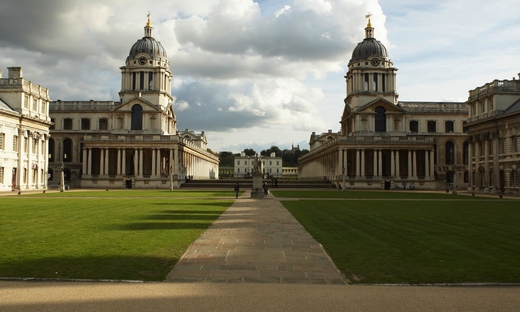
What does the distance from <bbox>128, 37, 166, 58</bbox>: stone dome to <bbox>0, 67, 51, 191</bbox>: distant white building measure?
29.4 metres

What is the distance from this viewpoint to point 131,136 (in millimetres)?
88875

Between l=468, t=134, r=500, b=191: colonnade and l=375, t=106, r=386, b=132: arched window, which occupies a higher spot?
l=375, t=106, r=386, b=132: arched window

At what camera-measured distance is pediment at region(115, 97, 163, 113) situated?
308 ft

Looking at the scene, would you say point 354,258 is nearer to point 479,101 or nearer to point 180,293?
point 180,293

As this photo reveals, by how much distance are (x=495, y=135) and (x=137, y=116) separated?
213 ft

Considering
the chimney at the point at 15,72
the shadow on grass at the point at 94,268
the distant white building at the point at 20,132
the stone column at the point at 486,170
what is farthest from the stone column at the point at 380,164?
the shadow on grass at the point at 94,268

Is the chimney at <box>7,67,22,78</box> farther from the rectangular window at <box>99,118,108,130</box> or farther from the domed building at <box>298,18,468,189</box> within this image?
the domed building at <box>298,18,468,189</box>

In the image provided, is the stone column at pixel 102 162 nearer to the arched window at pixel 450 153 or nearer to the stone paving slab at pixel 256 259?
the arched window at pixel 450 153

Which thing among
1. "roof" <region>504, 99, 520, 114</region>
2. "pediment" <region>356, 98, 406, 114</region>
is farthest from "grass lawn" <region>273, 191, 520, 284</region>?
"pediment" <region>356, 98, 406, 114</region>

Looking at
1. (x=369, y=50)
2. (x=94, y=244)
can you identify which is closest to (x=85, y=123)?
(x=369, y=50)

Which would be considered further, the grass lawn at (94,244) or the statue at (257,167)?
the statue at (257,167)

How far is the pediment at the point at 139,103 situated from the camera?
9381 centimetres

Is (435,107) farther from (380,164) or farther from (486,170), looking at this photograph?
(486,170)

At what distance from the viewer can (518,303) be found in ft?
30.0
